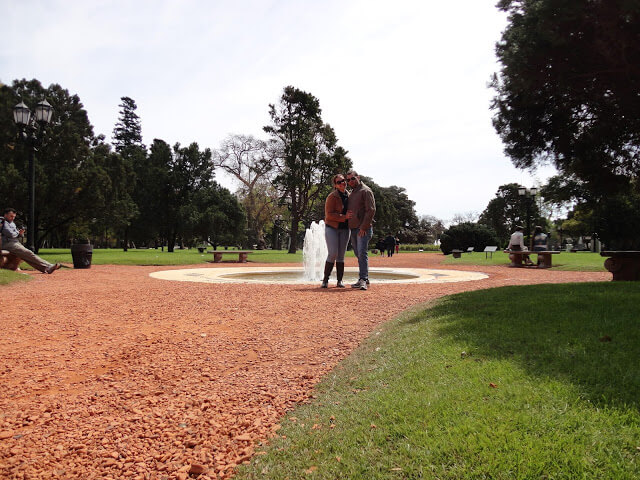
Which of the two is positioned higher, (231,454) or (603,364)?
(603,364)

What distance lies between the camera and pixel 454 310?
5160 millimetres

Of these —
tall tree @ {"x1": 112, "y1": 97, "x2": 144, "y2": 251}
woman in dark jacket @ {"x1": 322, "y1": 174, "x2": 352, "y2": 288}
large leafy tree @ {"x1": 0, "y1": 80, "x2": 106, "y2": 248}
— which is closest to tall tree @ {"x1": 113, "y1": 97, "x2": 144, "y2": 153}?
tall tree @ {"x1": 112, "y1": 97, "x2": 144, "y2": 251}

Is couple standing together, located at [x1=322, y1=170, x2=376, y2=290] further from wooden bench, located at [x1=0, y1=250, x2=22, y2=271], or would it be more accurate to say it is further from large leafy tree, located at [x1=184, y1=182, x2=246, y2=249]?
large leafy tree, located at [x1=184, y1=182, x2=246, y2=249]

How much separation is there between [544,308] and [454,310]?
969 mm

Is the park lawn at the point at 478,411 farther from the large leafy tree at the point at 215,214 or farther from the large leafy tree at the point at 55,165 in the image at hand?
the large leafy tree at the point at 215,214

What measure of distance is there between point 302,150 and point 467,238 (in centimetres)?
1598

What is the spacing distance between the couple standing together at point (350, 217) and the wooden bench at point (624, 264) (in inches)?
176

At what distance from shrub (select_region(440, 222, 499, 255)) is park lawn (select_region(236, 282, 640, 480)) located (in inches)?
1344

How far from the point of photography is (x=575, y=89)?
6910 millimetres

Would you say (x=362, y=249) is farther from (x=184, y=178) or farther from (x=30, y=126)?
(x=184, y=178)

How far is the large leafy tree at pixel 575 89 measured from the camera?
19.8ft

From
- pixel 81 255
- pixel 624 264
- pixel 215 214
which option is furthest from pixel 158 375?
pixel 215 214

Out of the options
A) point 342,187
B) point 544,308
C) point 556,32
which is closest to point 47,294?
point 342,187

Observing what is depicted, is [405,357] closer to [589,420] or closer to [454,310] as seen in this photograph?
[589,420]
